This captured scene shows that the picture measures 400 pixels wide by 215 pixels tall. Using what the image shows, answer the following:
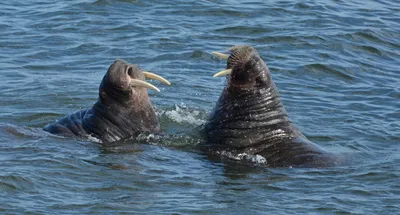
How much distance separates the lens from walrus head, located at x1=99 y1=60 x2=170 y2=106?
11.8 metres

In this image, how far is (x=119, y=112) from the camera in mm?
12141

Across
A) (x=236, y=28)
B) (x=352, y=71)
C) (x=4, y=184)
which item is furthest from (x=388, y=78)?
(x=4, y=184)

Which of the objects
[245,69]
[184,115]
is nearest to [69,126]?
[184,115]

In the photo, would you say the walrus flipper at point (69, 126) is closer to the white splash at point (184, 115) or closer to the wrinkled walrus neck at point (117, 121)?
the wrinkled walrus neck at point (117, 121)

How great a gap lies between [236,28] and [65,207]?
10639mm

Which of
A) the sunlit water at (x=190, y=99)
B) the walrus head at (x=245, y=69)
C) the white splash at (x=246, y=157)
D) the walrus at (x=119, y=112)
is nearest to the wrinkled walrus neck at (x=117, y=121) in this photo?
the walrus at (x=119, y=112)

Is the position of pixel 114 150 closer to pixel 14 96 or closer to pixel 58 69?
pixel 14 96

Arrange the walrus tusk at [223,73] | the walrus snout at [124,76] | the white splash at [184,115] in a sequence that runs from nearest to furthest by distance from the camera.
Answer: the walrus tusk at [223,73] < the walrus snout at [124,76] < the white splash at [184,115]

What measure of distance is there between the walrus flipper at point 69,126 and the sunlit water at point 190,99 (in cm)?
32

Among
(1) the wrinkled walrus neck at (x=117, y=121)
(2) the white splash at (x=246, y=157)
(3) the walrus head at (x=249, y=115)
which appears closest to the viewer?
(2) the white splash at (x=246, y=157)

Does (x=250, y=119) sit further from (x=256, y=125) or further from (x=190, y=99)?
(x=190, y=99)

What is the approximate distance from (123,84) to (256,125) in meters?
1.64

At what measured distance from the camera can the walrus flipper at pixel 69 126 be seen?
1212cm

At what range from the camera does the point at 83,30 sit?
1916 cm
